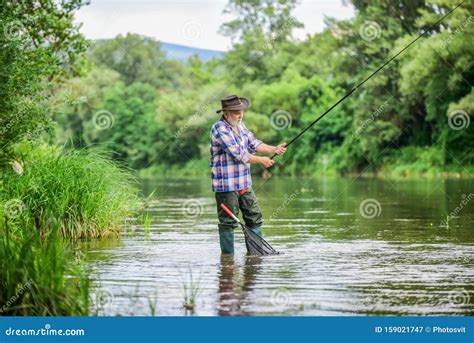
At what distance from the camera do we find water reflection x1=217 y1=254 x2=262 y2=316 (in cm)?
772

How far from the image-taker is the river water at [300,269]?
25.9 ft

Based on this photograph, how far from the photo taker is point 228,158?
11.5 m

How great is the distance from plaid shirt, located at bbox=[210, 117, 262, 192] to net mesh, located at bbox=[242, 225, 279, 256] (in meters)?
0.57

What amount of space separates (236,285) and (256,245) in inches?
100

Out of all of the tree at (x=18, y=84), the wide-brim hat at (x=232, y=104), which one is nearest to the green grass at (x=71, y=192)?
the tree at (x=18, y=84)

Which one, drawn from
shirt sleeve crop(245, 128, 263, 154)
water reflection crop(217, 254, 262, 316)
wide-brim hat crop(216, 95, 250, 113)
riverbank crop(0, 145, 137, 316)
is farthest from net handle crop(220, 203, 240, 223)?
riverbank crop(0, 145, 137, 316)

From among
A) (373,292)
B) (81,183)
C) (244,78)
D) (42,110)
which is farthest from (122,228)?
(244,78)

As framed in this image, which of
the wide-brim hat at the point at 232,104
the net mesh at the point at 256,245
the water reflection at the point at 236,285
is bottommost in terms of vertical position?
the water reflection at the point at 236,285

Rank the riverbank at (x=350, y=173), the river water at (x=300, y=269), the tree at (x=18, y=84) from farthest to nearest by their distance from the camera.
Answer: the riverbank at (x=350, y=173) < the tree at (x=18, y=84) < the river water at (x=300, y=269)

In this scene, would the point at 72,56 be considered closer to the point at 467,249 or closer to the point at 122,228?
the point at 122,228

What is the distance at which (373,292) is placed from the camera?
335 inches

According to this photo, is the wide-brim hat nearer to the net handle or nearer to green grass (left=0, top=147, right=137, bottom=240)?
the net handle

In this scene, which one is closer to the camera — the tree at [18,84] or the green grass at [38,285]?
the green grass at [38,285]

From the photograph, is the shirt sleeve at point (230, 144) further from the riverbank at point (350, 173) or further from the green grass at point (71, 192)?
the riverbank at point (350, 173)
